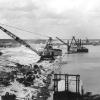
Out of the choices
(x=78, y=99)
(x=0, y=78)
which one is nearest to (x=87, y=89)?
(x=78, y=99)

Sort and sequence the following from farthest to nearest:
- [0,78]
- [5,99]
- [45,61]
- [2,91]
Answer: [45,61]
[0,78]
[2,91]
[5,99]

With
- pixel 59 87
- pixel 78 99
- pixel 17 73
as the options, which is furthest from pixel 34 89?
pixel 17 73

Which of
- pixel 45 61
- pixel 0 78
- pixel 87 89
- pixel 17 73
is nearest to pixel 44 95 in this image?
pixel 87 89

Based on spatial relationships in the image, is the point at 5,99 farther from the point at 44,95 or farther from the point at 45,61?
the point at 45,61

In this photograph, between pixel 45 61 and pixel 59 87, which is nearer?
pixel 59 87

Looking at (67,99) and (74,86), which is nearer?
(67,99)

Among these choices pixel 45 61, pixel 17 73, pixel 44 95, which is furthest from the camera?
pixel 45 61

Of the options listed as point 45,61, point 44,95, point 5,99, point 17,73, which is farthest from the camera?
point 45,61

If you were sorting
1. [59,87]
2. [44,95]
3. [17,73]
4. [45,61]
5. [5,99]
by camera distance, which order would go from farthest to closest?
[45,61] < [17,73] < [44,95] < [59,87] < [5,99]

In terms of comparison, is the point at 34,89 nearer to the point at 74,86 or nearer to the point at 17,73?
the point at 74,86
